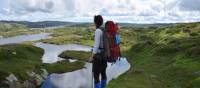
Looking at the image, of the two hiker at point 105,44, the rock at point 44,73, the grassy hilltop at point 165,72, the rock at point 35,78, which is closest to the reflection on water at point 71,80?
the rock at point 44,73

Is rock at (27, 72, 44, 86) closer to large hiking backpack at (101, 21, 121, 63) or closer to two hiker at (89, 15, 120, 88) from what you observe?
two hiker at (89, 15, 120, 88)

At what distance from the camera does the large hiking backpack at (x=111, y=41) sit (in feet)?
59.9

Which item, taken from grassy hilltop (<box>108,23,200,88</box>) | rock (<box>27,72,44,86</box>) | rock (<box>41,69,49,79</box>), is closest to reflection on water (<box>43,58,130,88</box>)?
rock (<box>41,69,49,79</box>)

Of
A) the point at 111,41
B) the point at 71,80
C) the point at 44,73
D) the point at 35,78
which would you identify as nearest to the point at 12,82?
the point at 35,78

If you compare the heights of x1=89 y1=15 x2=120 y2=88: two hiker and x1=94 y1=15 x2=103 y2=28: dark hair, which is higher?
x1=94 y1=15 x2=103 y2=28: dark hair

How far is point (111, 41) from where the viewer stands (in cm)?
1852

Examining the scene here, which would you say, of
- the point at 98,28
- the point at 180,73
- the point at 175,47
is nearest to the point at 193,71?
the point at 180,73

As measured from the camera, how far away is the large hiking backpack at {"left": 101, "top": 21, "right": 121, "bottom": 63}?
1827cm

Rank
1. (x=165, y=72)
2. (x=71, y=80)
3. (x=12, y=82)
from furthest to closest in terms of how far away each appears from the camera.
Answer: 1. (x=165, y=72)
2. (x=71, y=80)
3. (x=12, y=82)

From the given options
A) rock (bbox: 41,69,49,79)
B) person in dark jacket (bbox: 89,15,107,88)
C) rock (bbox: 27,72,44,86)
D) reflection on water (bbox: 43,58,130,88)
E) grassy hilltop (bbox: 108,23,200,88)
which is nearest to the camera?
person in dark jacket (bbox: 89,15,107,88)

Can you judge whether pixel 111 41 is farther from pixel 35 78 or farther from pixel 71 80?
pixel 71 80

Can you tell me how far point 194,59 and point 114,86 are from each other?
35380 mm

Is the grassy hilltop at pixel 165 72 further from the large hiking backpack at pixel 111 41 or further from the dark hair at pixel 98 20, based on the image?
the dark hair at pixel 98 20

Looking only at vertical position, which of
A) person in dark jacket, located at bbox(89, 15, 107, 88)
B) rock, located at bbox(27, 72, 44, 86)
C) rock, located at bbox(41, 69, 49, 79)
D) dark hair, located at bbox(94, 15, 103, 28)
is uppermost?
dark hair, located at bbox(94, 15, 103, 28)
